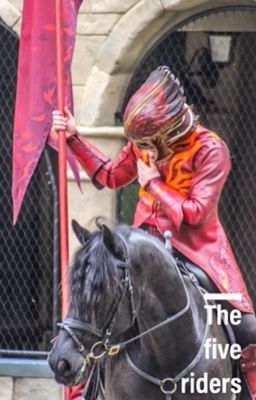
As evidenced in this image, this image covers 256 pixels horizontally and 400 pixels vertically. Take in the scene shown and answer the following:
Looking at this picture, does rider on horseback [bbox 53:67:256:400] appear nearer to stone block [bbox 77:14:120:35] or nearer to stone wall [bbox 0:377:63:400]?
stone block [bbox 77:14:120:35]

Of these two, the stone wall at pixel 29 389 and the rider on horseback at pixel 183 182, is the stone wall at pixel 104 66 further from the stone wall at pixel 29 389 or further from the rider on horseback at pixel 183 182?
the rider on horseback at pixel 183 182

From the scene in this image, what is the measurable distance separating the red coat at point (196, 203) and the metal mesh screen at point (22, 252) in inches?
123

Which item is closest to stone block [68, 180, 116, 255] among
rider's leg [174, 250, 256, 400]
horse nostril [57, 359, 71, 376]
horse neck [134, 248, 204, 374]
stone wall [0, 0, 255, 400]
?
stone wall [0, 0, 255, 400]

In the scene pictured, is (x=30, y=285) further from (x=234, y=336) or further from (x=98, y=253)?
(x=98, y=253)

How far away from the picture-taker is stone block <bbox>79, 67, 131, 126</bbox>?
341 inches

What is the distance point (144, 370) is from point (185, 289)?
0.35 metres

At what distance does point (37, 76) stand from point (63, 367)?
2.20 meters

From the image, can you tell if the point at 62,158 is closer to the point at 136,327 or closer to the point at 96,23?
the point at 136,327

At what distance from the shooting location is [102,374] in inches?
226

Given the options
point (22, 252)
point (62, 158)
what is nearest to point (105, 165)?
point (62, 158)

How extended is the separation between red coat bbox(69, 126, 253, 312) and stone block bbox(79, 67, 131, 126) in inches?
103

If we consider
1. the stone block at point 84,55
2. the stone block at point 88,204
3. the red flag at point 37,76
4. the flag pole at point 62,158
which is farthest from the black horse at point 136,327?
the stone block at point 84,55

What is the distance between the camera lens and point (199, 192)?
224 inches

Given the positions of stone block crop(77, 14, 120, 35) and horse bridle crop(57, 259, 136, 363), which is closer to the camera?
horse bridle crop(57, 259, 136, 363)
